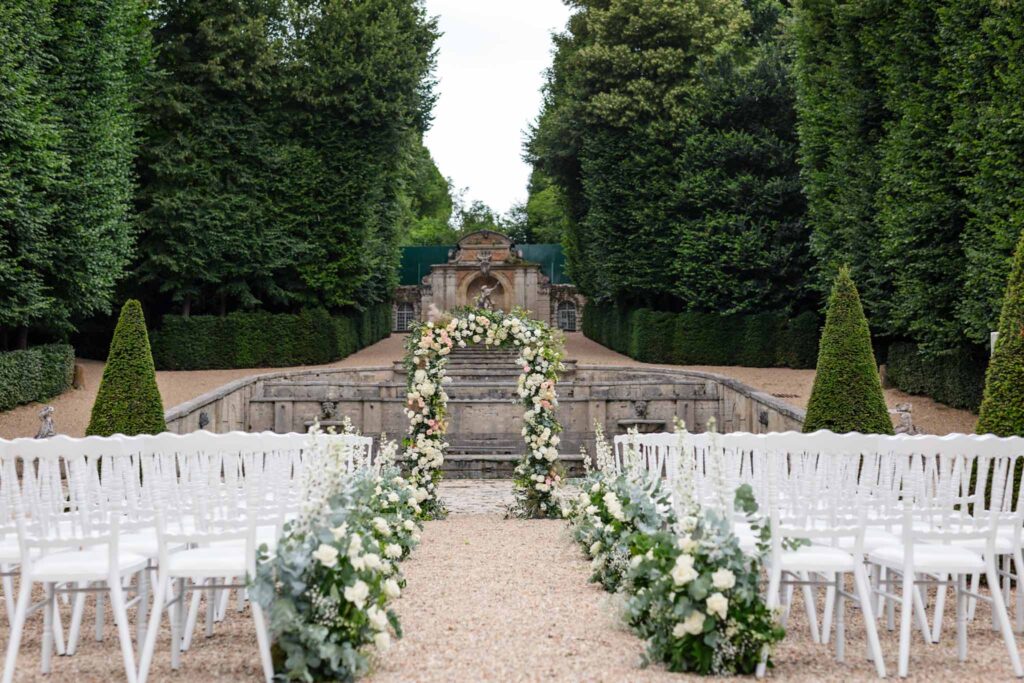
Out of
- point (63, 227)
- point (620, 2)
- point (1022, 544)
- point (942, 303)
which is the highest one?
point (620, 2)

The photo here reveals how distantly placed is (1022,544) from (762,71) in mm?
24327

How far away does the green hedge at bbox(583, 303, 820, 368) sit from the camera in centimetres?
2700

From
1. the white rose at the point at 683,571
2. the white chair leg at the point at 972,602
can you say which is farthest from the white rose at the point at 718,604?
the white chair leg at the point at 972,602

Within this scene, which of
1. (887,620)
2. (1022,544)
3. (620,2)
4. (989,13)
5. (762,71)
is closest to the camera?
(1022,544)

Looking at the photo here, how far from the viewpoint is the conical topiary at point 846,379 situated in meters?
10.5

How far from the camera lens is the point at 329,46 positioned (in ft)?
95.5

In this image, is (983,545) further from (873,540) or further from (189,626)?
(189,626)

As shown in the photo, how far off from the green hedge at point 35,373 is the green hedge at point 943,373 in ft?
49.6

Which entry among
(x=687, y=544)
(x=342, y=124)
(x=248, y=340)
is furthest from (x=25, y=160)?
(x=687, y=544)

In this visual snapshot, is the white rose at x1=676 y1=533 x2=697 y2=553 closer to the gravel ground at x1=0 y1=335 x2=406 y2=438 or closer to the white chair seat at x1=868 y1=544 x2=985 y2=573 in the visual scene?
the white chair seat at x1=868 y1=544 x2=985 y2=573

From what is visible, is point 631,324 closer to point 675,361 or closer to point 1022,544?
point 675,361

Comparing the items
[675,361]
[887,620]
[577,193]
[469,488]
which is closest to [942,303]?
[469,488]

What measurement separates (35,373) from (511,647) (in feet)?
52.9

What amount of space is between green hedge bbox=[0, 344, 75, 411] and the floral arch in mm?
8872
